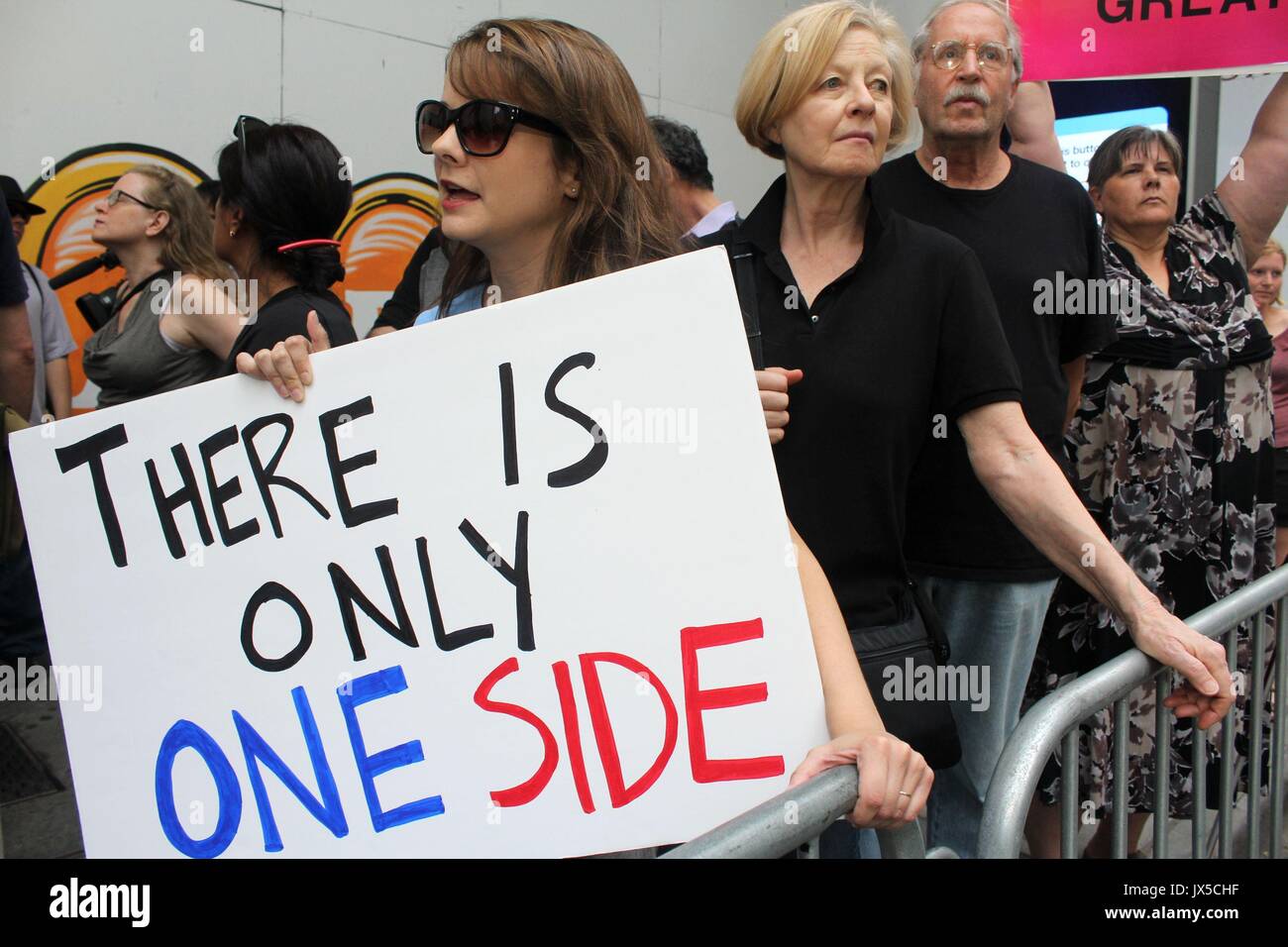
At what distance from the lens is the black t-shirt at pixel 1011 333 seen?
2650 millimetres

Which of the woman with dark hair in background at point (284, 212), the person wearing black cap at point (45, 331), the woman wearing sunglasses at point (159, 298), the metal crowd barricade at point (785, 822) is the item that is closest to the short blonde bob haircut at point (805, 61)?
the woman with dark hair in background at point (284, 212)

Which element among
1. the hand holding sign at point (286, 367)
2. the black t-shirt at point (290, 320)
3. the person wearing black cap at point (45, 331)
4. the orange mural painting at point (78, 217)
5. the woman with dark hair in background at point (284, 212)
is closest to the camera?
the hand holding sign at point (286, 367)

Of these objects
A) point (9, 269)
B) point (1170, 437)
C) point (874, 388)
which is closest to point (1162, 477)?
point (1170, 437)

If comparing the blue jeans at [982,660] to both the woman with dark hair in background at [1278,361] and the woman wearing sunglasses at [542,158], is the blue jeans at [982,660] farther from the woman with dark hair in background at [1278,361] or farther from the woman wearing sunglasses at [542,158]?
the woman with dark hair in background at [1278,361]

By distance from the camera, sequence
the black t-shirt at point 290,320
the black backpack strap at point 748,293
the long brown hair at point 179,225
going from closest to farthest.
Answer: the black backpack strap at point 748,293 < the black t-shirt at point 290,320 < the long brown hair at point 179,225

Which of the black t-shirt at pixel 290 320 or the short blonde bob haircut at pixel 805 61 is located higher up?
the short blonde bob haircut at pixel 805 61

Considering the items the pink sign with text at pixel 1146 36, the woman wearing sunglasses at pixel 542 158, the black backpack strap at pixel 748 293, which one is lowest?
the black backpack strap at pixel 748 293

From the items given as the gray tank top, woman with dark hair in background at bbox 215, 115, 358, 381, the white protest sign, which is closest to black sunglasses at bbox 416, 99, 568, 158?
the white protest sign

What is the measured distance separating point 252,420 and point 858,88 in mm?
1243

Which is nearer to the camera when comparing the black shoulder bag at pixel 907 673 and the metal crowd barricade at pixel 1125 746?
the metal crowd barricade at pixel 1125 746

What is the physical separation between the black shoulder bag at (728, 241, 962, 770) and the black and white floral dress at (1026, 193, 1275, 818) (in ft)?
3.77

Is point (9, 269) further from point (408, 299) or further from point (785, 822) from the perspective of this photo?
point (785, 822)

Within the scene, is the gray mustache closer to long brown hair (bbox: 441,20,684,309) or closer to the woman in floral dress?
the woman in floral dress

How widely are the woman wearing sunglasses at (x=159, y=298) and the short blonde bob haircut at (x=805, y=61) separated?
194 centimetres
